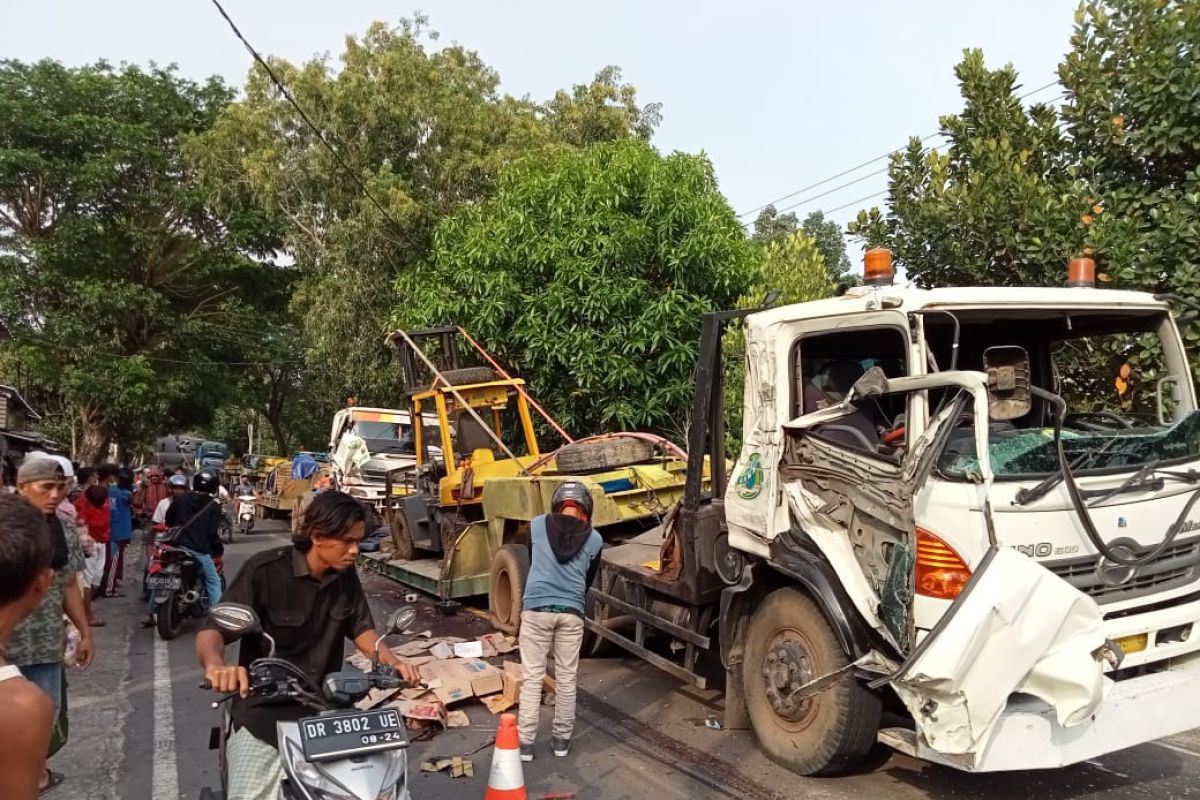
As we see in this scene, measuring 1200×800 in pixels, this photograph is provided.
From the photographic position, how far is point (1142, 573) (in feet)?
13.2

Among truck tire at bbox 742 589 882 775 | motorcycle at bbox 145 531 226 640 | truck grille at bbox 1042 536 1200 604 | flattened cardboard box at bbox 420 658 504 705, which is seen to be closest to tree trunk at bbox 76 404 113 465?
motorcycle at bbox 145 531 226 640

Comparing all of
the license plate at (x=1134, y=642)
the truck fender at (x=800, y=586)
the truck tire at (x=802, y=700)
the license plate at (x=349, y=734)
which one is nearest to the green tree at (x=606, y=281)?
the truck fender at (x=800, y=586)

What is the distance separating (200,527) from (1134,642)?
8.08 metres

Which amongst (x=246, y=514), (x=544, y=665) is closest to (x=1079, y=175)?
(x=544, y=665)

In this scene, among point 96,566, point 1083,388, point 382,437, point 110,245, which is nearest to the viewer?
point 1083,388

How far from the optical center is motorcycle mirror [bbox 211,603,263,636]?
282cm

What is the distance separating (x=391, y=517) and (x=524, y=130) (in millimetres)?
10511

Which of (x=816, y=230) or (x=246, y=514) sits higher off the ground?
(x=816, y=230)

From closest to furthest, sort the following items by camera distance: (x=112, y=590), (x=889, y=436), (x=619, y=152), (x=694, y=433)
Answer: (x=889, y=436)
(x=694, y=433)
(x=112, y=590)
(x=619, y=152)

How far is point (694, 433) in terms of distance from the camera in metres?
5.70

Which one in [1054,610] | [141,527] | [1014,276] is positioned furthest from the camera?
[141,527]

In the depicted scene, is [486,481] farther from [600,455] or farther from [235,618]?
[235,618]

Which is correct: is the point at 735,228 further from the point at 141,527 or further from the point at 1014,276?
the point at 141,527

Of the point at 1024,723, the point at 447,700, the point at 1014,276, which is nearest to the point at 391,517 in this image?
the point at 447,700
